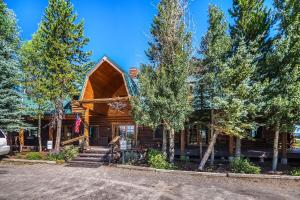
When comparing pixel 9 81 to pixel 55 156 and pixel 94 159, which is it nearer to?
pixel 55 156

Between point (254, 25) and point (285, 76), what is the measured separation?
11.0 feet

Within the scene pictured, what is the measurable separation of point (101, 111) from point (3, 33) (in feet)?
32.0

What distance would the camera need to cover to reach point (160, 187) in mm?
11172

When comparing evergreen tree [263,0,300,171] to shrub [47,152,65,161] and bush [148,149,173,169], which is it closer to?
bush [148,149,173,169]

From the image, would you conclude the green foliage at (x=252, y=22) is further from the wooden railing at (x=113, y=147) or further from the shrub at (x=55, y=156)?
the shrub at (x=55, y=156)

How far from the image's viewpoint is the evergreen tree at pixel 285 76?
13.7m

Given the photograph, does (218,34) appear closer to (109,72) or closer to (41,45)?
(109,72)

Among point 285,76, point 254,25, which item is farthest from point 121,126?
point 285,76

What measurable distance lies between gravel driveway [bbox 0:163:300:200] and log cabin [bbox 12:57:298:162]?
188 inches

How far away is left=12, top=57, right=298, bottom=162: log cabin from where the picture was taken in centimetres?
1877

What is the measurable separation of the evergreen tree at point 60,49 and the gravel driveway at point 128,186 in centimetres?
695

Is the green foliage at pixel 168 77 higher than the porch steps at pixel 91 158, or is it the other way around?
the green foliage at pixel 168 77

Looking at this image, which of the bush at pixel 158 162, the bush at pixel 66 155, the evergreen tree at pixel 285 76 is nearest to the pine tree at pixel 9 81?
the bush at pixel 66 155

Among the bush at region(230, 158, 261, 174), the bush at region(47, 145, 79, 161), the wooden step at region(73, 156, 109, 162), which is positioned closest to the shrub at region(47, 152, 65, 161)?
the bush at region(47, 145, 79, 161)
